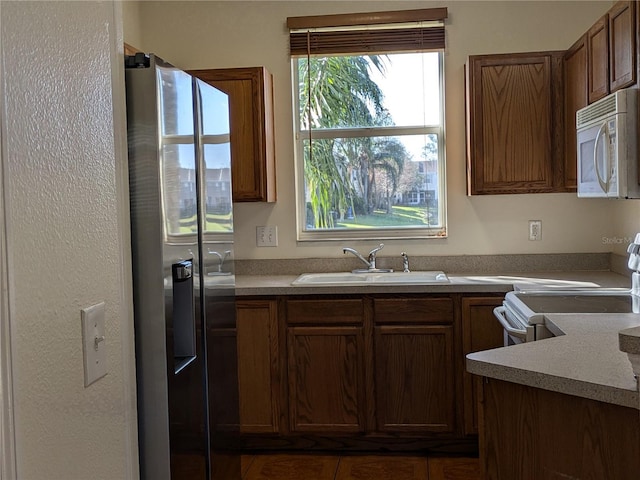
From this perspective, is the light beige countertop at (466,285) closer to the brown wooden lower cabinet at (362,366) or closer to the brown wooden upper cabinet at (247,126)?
the brown wooden lower cabinet at (362,366)

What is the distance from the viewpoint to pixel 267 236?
3.99 meters

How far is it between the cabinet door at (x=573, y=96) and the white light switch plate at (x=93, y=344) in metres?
2.71

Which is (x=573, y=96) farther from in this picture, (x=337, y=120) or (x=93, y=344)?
(x=93, y=344)

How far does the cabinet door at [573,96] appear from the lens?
321 centimetres

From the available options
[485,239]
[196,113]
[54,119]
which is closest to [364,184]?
[485,239]

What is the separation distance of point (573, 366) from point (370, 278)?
2059mm

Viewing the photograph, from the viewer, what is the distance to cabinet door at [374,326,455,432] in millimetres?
3355

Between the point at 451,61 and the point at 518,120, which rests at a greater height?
the point at 451,61

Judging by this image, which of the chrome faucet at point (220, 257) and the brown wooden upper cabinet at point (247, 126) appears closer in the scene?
the chrome faucet at point (220, 257)

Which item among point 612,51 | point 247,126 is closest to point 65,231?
point 612,51

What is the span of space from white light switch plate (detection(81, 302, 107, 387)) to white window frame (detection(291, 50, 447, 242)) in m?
2.92

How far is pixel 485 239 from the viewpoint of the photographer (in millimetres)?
3873

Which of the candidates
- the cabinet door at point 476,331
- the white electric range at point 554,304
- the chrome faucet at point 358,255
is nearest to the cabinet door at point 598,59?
the white electric range at point 554,304

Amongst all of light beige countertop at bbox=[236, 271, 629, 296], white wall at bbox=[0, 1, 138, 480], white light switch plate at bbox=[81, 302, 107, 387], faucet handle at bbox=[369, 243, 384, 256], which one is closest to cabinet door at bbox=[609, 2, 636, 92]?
light beige countertop at bbox=[236, 271, 629, 296]
